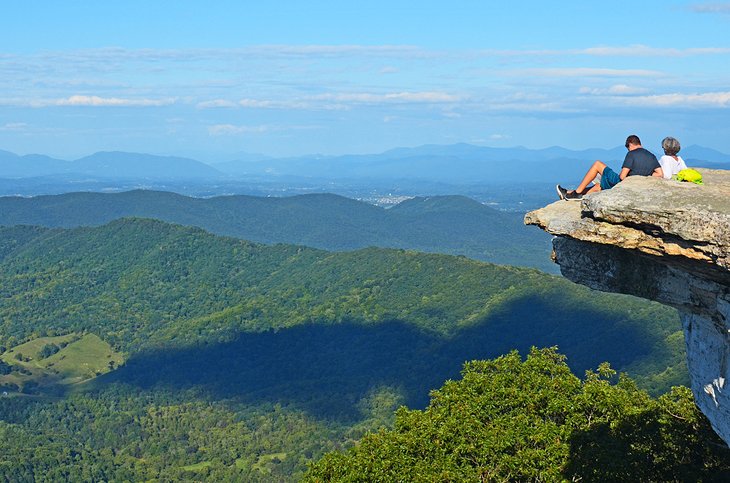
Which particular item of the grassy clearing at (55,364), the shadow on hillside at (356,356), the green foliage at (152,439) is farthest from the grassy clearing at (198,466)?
the grassy clearing at (55,364)

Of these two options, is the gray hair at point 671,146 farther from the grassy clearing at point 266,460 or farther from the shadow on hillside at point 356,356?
the shadow on hillside at point 356,356

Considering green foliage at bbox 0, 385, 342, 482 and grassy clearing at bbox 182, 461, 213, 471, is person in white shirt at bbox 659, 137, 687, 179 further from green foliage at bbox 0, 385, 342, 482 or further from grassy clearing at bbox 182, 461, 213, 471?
grassy clearing at bbox 182, 461, 213, 471

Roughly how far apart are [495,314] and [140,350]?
88.3 meters

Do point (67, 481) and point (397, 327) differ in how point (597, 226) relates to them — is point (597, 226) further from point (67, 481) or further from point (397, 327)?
point (397, 327)

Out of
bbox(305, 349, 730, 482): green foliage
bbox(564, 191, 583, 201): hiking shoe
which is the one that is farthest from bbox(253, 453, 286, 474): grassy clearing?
bbox(564, 191, 583, 201): hiking shoe

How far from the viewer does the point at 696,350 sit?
A: 1662 centimetres

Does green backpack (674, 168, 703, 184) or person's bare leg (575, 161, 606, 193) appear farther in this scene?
person's bare leg (575, 161, 606, 193)

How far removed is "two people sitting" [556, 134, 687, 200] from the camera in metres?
17.7

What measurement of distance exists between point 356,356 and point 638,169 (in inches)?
6348

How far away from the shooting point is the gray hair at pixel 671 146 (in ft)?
59.5

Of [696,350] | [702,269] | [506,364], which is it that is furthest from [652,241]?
[506,364]

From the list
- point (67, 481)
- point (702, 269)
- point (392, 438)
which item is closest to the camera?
point (702, 269)

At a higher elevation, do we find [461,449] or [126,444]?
[461,449]

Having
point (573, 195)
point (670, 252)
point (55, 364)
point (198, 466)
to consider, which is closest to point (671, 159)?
point (573, 195)
